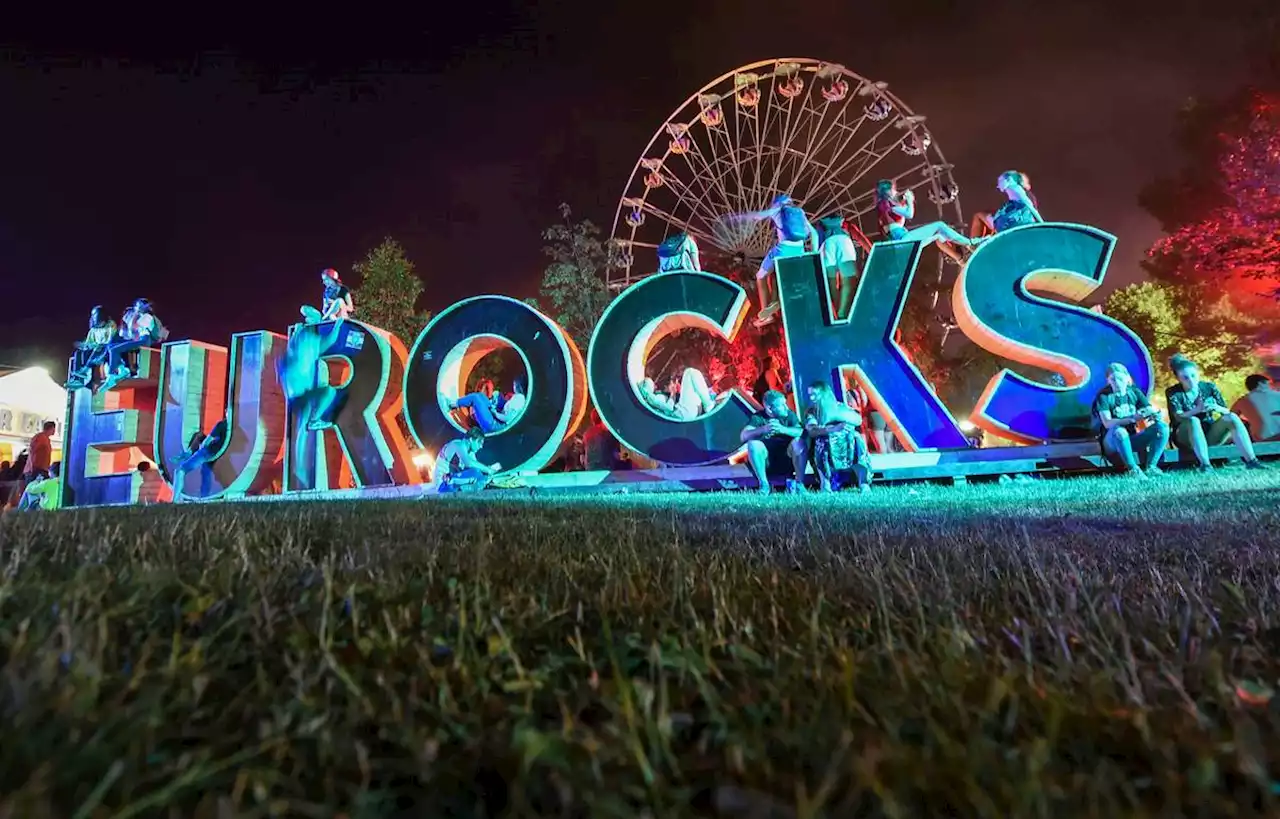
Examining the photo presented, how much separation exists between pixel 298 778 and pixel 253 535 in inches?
99.7

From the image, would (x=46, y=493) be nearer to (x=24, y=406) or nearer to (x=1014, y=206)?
(x=24, y=406)

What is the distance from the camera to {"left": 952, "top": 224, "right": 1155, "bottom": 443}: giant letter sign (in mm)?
9328

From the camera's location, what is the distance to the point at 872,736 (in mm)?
1097

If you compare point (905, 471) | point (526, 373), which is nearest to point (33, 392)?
point (526, 373)

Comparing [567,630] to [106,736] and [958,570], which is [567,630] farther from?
[958,570]

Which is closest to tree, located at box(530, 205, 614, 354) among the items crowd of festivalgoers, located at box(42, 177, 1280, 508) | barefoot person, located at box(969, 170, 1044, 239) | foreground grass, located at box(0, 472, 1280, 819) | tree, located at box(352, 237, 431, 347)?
tree, located at box(352, 237, 431, 347)

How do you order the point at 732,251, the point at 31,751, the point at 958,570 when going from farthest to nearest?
the point at 732,251 → the point at 958,570 → the point at 31,751

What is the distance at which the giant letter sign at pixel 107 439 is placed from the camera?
14.1 metres

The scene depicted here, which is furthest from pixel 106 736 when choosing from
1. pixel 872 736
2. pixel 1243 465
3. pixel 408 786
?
pixel 1243 465

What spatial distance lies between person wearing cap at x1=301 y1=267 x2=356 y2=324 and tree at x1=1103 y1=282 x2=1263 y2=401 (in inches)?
989

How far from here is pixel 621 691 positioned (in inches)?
48.9

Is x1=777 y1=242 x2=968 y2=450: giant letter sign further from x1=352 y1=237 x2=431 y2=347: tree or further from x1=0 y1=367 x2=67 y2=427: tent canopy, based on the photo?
x1=0 y1=367 x2=67 y2=427: tent canopy

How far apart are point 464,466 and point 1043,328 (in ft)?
29.3

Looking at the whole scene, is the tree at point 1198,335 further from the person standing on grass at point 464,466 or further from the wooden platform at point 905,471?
the person standing on grass at point 464,466
